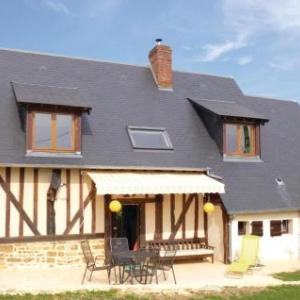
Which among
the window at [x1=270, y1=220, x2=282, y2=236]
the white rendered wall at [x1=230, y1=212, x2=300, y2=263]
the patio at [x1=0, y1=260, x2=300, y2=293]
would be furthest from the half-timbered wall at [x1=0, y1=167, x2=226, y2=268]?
the window at [x1=270, y1=220, x2=282, y2=236]

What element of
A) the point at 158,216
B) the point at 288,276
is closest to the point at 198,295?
the point at 288,276

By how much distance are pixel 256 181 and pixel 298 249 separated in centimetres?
351

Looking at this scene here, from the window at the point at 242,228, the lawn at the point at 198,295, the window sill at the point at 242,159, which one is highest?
the window sill at the point at 242,159

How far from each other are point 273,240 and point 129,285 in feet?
27.3

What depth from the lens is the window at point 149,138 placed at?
18.7m

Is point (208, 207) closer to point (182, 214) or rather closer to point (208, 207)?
point (208, 207)

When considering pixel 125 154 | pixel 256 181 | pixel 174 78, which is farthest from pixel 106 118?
pixel 256 181

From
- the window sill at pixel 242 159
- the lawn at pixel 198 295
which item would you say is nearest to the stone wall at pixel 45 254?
the lawn at pixel 198 295

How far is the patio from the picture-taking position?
41.1 ft

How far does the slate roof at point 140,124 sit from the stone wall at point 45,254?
290 cm

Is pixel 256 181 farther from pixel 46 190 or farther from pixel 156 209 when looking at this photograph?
pixel 46 190

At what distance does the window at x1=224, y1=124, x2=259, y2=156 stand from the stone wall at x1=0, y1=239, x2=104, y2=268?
7.64 meters

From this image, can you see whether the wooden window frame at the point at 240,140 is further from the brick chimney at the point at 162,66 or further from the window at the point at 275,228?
the brick chimney at the point at 162,66

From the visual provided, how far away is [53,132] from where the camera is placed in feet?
55.4
